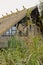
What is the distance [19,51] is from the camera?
1.55 m

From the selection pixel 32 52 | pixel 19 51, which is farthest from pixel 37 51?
pixel 19 51

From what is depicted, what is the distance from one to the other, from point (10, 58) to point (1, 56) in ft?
0.35

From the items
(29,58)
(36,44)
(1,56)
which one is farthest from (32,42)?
(1,56)

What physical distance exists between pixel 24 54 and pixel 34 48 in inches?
3.9

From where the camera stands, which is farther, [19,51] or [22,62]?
[19,51]

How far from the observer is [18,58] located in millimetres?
1431

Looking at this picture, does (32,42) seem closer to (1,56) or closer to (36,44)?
(36,44)

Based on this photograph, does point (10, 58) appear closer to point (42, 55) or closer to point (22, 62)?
point (22, 62)

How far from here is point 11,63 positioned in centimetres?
144

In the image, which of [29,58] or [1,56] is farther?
[1,56]

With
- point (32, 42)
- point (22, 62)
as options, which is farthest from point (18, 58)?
point (32, 42)

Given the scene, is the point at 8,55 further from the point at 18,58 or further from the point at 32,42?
the point at 32,42

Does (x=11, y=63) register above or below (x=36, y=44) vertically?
below

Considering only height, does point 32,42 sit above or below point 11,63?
above
